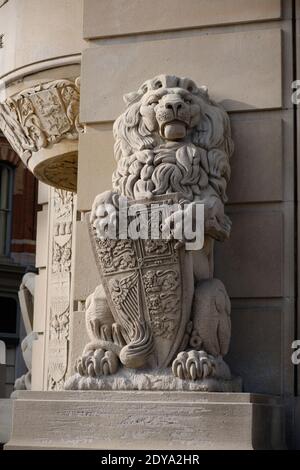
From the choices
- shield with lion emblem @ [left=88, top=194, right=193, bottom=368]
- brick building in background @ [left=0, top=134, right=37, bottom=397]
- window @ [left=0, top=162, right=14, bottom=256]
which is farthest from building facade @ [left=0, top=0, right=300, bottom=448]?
window @ [left=0, top=162, right=14, bottom=256]

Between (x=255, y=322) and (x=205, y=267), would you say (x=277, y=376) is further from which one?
(x=205, y=267)

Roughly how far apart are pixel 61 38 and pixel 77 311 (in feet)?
9.49

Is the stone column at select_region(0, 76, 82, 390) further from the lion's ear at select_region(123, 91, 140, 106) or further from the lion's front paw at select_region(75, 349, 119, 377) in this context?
the lion's front paw at select_region(75, 349, 119, 377)

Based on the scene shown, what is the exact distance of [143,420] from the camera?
24.2ft

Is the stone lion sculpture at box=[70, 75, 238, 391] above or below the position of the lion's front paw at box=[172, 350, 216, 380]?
above

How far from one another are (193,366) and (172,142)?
172 cm

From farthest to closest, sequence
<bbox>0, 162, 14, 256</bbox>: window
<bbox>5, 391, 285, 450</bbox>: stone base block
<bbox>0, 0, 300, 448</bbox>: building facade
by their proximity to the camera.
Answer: <bbox>0, 162, 14, 256</bbox>: window, <bbox>0, 0, 300, 448</bbox>: building facade, <bbox>5, 391, 285, 450</bbox>: stone base block

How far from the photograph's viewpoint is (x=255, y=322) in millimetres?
8273

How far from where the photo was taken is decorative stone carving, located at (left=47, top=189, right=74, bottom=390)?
1241 cm

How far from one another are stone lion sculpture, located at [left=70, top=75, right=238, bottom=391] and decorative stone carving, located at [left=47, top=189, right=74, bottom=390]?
14.1ft

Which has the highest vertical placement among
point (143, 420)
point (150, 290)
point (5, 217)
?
point (5, 217)

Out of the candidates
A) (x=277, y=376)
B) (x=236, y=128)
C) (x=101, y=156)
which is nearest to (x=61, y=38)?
(x=101, y=156)

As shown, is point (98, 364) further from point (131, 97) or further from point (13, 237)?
point (13, 237)

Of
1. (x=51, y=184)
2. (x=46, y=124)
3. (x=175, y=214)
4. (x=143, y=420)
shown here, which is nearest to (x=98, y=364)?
(x=143, y=420)
